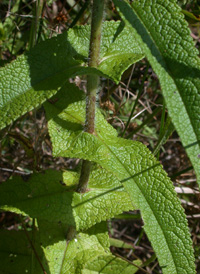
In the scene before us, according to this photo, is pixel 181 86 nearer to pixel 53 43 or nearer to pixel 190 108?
pixel 190 108

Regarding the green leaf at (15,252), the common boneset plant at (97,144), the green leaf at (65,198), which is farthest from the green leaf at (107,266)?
the green leaf at (65,198)

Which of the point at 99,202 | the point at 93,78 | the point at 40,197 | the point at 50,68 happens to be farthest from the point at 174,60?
the point at 40,197

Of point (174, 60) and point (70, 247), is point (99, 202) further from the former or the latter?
point (174, 60)

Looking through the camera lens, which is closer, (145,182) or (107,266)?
(145,182)

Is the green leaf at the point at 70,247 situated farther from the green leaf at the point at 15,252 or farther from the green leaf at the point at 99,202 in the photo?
the green leaf at the point at 99,202

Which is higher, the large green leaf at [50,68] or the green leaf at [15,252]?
the large green leaf at [50,68]

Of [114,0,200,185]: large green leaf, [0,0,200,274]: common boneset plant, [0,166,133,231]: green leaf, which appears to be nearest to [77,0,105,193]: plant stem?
[0,0,200,274]: common boneset plant
